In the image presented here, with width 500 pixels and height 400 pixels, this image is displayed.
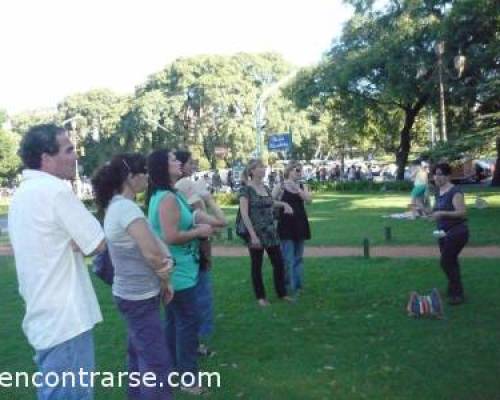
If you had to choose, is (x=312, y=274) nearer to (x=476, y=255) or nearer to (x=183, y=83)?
(x=476, y=255)

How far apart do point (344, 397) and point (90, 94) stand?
225ft

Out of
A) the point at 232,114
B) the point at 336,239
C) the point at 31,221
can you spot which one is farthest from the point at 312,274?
the point at 232,114

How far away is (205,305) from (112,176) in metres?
2.58

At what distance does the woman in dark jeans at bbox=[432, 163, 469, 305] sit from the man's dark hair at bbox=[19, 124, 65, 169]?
5.32m

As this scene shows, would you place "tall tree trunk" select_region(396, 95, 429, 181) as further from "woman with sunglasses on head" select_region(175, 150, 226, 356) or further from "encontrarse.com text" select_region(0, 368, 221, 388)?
"encontrarse.com text" select_region(0, 368, 221, 388)

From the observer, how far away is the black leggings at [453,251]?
738 centimetres

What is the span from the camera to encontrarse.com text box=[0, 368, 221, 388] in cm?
304

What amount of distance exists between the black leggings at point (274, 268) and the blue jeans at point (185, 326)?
2695 mm

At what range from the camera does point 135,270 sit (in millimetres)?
3973

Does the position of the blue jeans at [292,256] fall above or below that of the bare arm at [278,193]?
below

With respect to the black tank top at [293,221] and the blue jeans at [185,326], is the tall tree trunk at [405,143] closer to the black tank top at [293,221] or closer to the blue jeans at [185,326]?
the black tank top at [293,221]

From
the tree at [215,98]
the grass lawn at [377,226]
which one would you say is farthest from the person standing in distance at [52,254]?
the tree at [215,98]

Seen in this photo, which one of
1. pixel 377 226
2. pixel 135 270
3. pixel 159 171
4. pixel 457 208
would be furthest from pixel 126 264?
pixel 377 226

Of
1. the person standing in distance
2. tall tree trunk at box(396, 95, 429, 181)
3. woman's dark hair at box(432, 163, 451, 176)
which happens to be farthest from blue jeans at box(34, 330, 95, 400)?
tall tree trunk at box(396, 95, 429, 181)
